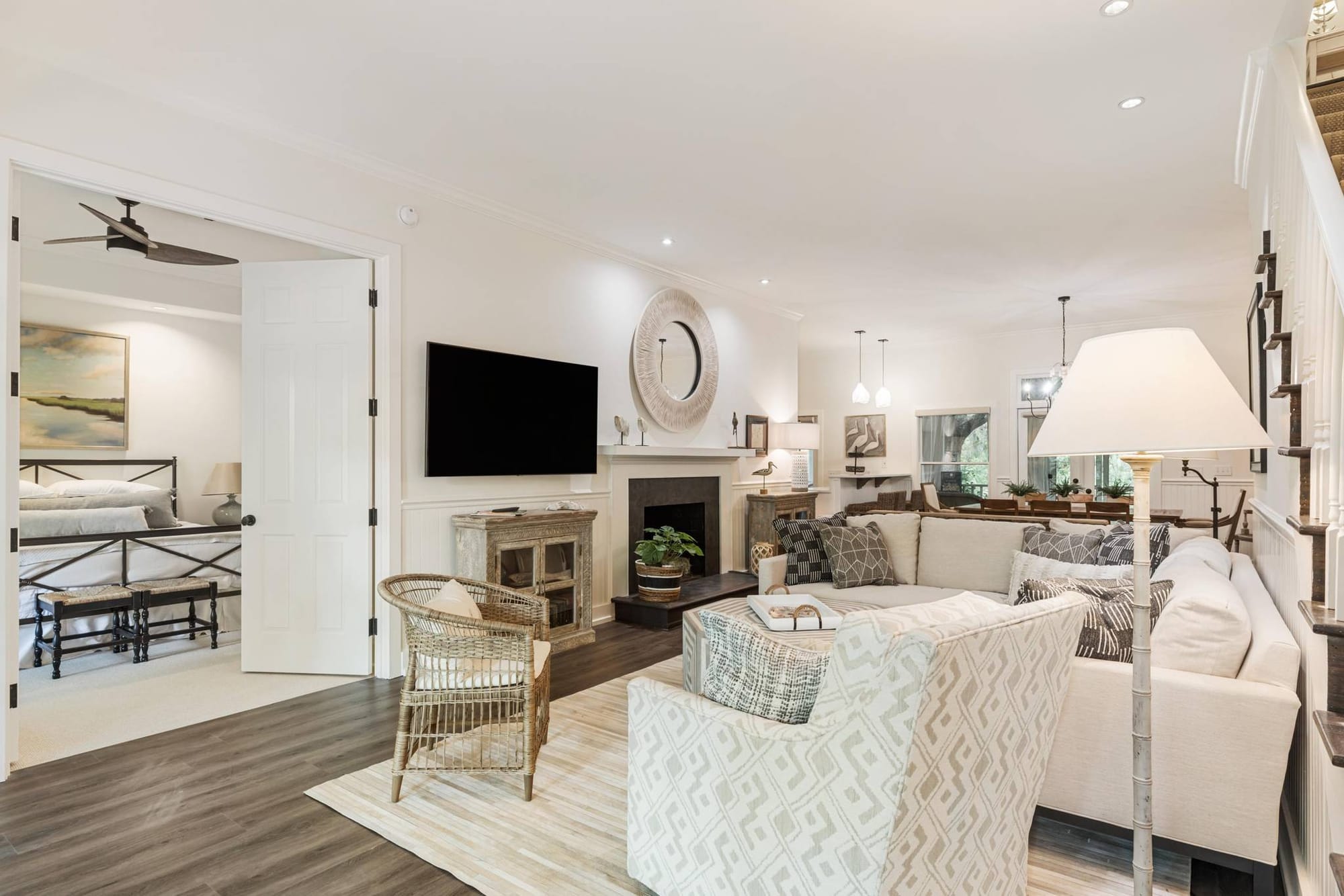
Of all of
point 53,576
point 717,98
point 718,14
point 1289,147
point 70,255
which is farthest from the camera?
point 70,255

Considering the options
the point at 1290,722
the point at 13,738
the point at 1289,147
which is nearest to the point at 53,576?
the point at 13,738

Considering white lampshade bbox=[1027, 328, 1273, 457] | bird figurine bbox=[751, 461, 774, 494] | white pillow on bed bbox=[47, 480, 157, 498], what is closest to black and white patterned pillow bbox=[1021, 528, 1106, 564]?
white lampshade bbox=[1027, 328, 1273, 457]

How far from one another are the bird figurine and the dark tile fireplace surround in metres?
0.68

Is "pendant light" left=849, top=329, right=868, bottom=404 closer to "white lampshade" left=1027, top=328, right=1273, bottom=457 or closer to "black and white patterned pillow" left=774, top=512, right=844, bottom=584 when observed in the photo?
"black and white patterned pillow" left=774, top=512, right=844, bottom=584

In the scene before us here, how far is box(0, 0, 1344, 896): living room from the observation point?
1.70 metres

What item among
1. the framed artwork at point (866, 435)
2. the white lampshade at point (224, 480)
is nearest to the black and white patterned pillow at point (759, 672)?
the white lampshade at point (224, 480)

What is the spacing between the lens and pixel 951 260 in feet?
19.0

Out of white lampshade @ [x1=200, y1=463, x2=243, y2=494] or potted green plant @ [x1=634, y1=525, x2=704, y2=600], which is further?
white lampshade @ [x1=200, y1=463, x2=243, y2=494]

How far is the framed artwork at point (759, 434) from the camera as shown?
22.6 ft

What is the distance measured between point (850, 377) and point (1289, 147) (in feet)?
26.0

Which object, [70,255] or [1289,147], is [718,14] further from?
[70,255]

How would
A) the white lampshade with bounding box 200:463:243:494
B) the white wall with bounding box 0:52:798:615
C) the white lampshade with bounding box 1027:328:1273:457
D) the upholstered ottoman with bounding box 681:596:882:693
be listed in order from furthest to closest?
the white lampshade with bounding box 200:463:243:494 → the upholstered ottoman with bounding box 681:596:882:693 → the white wall with bounding box 0:52:798:615 → the white lampshade with bounding box 1027:328:1273:457

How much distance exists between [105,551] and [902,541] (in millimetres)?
5048

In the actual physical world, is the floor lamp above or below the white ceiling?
below
